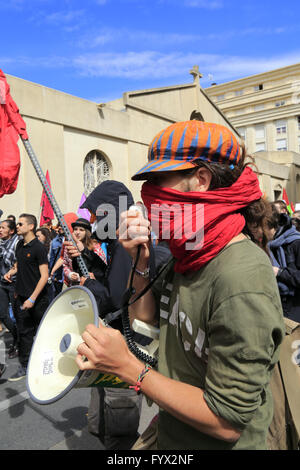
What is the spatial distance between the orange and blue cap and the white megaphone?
588 millimetres

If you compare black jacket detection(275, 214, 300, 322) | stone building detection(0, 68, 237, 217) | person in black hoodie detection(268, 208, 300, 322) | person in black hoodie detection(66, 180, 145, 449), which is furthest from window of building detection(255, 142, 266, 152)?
person in black hoodie detection(66, 180, 145, 449)

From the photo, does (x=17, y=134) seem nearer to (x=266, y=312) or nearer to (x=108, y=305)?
(x=108, y=305)

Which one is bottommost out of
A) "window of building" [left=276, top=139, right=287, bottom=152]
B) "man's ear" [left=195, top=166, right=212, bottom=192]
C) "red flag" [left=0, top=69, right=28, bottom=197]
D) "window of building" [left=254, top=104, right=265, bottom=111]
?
"man's ear" [left=195, top=166, right=212, bottom=192]

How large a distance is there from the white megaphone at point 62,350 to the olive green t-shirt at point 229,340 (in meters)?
0.30

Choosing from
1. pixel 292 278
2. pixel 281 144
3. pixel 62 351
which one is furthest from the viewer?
pixel 281 144

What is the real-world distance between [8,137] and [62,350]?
2.61m

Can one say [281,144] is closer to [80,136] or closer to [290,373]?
[80,136]

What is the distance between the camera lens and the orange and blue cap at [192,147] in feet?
4.26

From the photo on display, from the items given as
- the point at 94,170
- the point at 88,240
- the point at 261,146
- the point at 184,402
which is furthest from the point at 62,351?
the point at 261,146

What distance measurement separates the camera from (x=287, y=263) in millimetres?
4070

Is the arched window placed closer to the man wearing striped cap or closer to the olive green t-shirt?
the man wearing striped cap

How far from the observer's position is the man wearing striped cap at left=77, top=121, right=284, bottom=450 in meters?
1.08
